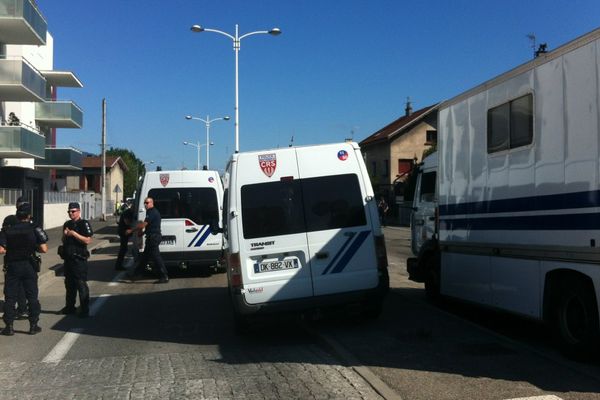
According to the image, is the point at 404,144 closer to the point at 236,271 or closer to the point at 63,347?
the point at 236,271

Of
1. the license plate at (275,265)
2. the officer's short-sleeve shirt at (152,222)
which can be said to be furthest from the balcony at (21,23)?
the license plate at (275,265)

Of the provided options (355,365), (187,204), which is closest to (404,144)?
(187,204)

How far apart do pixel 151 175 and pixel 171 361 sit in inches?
316

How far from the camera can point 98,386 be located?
552 centimetres

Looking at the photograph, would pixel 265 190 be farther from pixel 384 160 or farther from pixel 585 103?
pixel 384 160

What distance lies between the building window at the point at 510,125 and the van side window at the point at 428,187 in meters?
2.55

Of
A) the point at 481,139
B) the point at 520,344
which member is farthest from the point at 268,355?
the point at 481,139

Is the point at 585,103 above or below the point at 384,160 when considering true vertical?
below

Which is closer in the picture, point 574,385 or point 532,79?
point 574,385

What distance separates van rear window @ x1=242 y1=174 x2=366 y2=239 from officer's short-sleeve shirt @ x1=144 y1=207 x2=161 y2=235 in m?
5.71

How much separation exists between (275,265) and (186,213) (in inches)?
269

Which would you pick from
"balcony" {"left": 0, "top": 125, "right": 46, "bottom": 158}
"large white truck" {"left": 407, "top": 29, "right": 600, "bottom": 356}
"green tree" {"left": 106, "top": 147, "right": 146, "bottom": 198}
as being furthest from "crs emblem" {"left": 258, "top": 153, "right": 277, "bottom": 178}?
"green tree" {"left": 106, "top": 147, "right": 146, "bottom": 198}

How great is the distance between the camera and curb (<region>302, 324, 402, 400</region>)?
4.99 metres

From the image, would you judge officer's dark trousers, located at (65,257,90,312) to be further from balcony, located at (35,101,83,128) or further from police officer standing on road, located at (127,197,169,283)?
balcony, located at (35,101,83,128)
